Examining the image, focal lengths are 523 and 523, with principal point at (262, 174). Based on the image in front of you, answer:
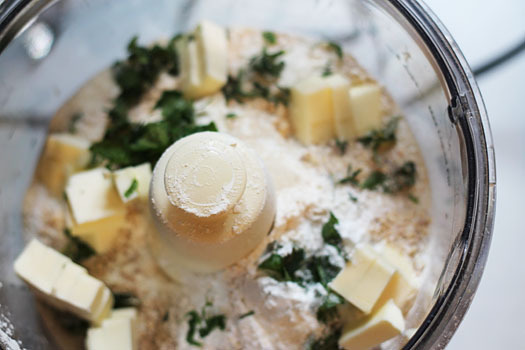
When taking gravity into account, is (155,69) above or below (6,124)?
above

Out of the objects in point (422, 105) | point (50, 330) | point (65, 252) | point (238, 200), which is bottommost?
point (50, 330)

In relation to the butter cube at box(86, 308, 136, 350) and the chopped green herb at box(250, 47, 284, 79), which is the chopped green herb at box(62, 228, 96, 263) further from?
the chopped green herb at box(250, 47, 284, 79)

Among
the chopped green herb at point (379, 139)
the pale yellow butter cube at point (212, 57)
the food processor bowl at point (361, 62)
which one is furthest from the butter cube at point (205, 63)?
the chopped green herb at point (379, 139)

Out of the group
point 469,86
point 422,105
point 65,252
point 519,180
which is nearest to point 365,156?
point 422,105

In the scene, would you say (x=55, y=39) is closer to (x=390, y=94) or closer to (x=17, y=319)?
(x=17, y=319)

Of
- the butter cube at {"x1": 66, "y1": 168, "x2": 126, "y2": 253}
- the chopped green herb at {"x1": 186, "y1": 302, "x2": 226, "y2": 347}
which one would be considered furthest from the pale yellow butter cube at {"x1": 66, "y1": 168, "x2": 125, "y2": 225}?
the chopped green herb at {"x1": 186, "y1": 302, "x2": 226, "y2": 347}

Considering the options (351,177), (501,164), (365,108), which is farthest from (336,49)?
(501,164)

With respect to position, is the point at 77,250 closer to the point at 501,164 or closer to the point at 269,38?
the point at 269,38
